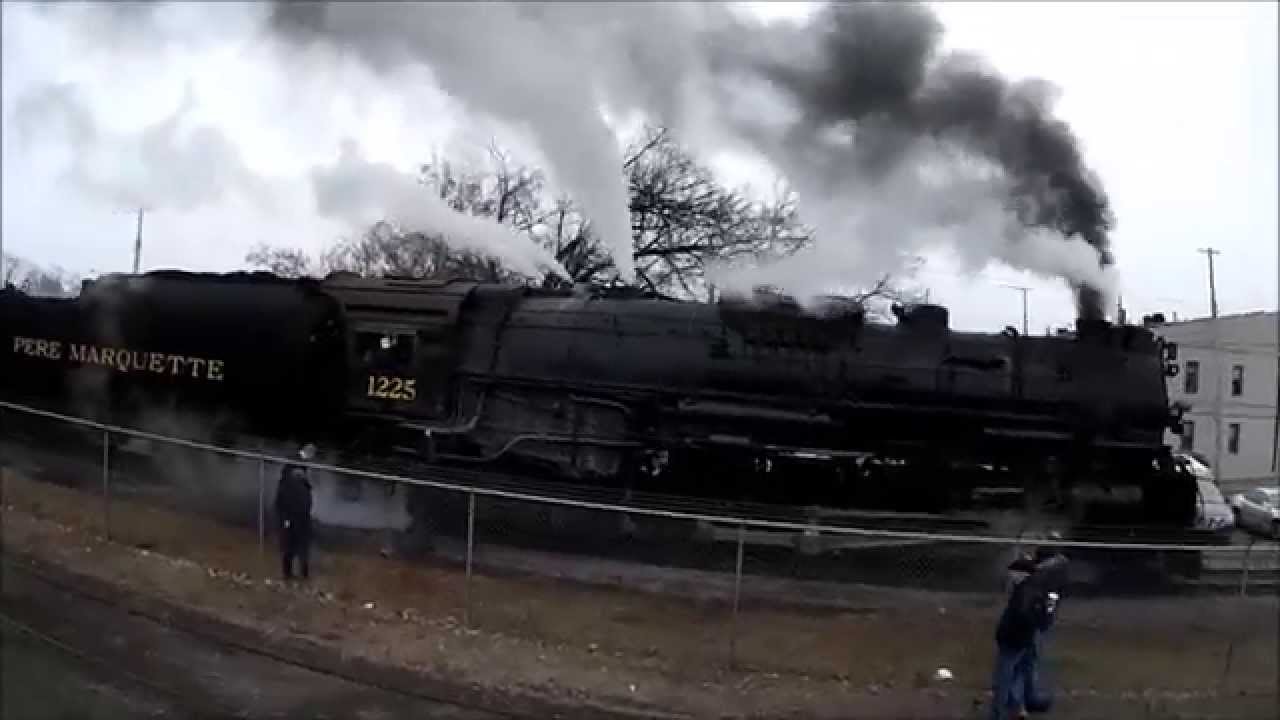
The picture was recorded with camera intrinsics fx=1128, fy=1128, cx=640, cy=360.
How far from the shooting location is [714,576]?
10508 millimetres

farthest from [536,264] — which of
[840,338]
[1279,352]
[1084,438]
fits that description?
[1279,352]

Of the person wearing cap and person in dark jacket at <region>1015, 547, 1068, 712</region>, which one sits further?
person in dark jacket at <region>1015, 547, 1068, 712</region>

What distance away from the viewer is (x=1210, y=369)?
126ft

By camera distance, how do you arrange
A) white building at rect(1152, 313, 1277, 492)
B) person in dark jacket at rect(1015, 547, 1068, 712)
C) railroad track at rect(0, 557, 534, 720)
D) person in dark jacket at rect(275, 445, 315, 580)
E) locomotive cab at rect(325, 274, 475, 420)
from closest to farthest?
railroad track at rect(0, 557, 534, 720)
person in dark jacket at rect(1015, 547, 1068, 712)
person in dark jacket at rect(275, 445, 315, 580)
locomotive cab at rect(325, 274, 475, 420)
white building at rect(1152, 313, 1277, 492)

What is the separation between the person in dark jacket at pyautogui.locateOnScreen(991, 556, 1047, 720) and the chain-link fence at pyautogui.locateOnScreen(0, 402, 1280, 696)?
0.77 m

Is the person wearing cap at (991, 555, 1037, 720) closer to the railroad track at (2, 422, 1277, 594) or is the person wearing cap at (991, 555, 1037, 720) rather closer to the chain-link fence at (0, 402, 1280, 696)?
the chain-link fence at (0, 402, 1280, 696)

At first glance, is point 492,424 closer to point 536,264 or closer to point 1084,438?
point 1084,438

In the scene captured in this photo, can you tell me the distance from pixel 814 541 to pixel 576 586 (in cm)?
235

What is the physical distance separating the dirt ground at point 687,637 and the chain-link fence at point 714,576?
32 mm

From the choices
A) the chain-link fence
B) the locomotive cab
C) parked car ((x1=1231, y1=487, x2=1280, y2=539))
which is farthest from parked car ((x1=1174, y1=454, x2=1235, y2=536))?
the locomotive cab

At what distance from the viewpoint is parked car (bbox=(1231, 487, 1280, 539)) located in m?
21.2

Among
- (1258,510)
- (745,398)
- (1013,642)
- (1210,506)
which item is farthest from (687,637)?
(1258,510)

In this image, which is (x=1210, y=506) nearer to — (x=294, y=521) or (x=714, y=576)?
(x=714, y=576)

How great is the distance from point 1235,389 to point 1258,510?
19.3m
